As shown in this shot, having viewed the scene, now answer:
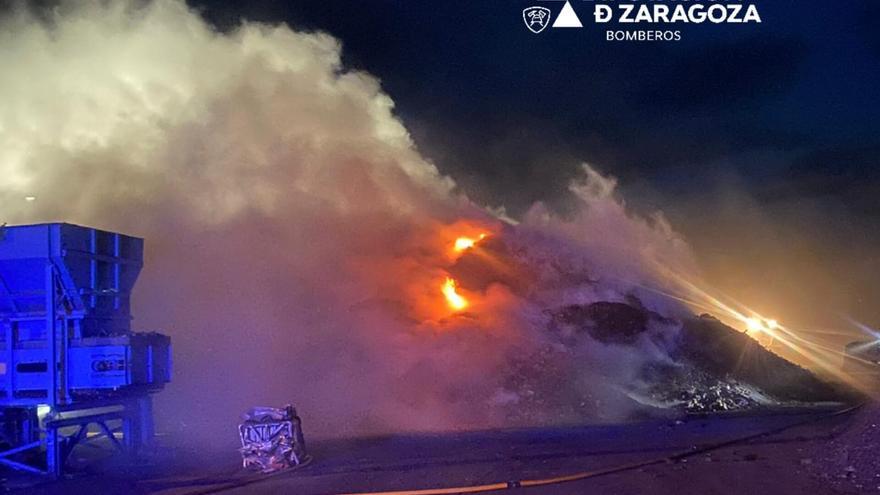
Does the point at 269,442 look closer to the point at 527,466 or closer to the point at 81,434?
the point at 81,434

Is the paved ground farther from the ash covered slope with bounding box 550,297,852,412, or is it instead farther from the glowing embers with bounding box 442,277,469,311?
the glowing embers with bounding box 442,277,469,311

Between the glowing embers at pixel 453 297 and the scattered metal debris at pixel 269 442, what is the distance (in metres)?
10.1

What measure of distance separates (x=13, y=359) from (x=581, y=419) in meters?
12.9

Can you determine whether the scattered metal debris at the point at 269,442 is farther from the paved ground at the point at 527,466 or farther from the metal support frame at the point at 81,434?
the metal support frame at the point at 81,434

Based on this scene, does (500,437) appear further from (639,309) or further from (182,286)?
(182,286)

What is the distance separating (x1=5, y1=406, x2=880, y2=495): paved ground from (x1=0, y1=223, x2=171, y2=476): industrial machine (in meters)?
1.32

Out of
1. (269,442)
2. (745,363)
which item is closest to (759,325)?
(745,363)

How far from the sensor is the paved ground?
10.7 meters

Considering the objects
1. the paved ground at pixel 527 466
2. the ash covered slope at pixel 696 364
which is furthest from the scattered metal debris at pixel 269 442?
the ash covered slope at pixel 696 364

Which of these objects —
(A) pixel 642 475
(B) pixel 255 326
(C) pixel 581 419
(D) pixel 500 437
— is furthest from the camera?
(B) pixel 255 326

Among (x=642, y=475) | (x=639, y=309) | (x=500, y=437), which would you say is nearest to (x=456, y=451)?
(x=500, y=437)

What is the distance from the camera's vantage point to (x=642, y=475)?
→ 11258 millimetres

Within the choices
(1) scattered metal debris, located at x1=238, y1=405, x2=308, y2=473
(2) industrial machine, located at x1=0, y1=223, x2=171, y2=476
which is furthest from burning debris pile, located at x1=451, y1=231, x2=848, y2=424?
(2) industrial machine, located at x1=0, y1=223, x2=171, y2=476

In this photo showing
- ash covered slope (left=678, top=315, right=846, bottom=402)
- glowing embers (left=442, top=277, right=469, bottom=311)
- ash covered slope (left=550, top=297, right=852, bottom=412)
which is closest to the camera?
ash covered slope (left=550, top=297, right=852, bottom=412)
